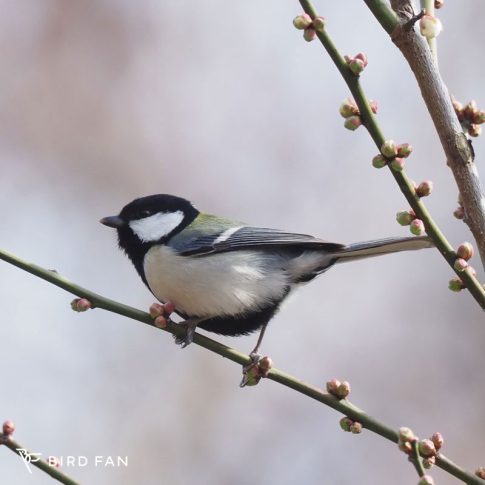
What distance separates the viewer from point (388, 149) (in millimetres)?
1665

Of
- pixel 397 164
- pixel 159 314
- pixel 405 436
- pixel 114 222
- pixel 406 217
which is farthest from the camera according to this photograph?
pixel 114 222

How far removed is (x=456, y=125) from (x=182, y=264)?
5.19 feet

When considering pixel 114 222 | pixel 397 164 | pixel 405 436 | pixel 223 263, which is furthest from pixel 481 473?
pixel 114 222

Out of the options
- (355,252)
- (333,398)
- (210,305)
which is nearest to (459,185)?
(333,398)

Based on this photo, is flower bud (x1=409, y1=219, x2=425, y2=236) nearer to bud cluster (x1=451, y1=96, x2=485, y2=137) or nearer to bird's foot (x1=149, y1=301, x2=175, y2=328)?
bud cluster (x1=451, y1=96, x2=485, y2=137)

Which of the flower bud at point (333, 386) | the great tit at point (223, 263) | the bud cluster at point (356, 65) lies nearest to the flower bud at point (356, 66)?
the bud cluster at point (356, 65)

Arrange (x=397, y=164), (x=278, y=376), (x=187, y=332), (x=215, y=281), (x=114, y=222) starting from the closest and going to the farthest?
(x=397, y=164) → (x=278, y=376) → (x=187, y=332) → (x=215, y=281) → (x=114, y=222)

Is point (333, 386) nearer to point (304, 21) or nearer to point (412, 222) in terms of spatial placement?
point (412, 222)

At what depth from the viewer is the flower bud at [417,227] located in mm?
1765

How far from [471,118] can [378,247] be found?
939mm

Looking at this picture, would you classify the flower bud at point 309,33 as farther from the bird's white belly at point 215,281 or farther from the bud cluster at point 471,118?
the bird's white belly at point 215,281

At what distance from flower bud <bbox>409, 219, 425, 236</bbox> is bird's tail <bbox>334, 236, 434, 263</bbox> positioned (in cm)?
57

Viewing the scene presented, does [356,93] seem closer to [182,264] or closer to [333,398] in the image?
[333,398]

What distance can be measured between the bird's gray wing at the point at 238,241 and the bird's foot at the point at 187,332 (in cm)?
35
